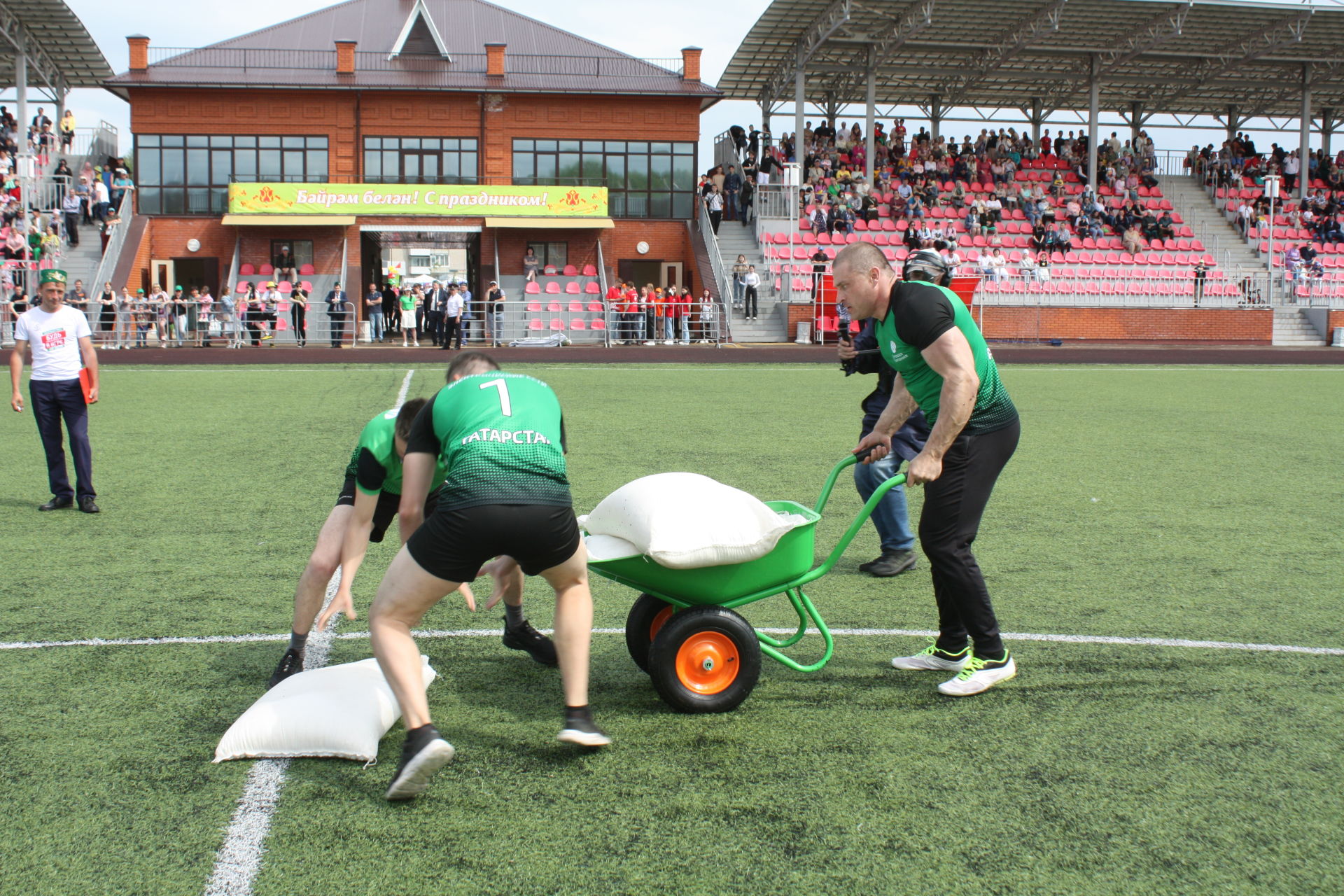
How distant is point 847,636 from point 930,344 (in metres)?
1.67

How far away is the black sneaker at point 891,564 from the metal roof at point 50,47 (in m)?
34.3

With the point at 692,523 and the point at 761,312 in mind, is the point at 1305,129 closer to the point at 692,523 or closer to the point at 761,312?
the point at 761,312

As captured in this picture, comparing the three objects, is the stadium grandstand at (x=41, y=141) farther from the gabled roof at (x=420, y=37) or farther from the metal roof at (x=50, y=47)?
the gabled roof at (x=420, y=37)

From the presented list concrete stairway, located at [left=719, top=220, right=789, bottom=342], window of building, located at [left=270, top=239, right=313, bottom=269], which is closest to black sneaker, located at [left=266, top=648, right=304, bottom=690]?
concrete stairway, located at [left=719, top=220, right=789, bottom=342]

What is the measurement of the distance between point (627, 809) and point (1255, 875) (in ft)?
5.88

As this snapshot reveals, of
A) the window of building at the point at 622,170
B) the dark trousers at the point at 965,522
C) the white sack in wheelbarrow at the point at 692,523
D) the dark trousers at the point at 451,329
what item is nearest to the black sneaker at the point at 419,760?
the white sack in wheelbarrow at the point at 692,523

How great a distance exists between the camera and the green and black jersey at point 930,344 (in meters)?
4.35

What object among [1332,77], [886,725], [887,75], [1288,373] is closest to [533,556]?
[886,725]

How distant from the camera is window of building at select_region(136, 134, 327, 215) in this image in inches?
1383

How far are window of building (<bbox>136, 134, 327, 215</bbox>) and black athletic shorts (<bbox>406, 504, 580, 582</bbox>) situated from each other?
3412cm

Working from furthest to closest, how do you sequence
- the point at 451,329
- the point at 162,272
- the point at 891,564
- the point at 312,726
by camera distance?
the point at 162,272
the point at 451,329
the point at 891,564
the point at 312,726

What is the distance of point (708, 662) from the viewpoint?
436 cm

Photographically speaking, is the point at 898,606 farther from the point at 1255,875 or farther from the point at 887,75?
the point at 887,75

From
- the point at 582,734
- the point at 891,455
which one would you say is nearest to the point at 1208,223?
the point at 891,455
